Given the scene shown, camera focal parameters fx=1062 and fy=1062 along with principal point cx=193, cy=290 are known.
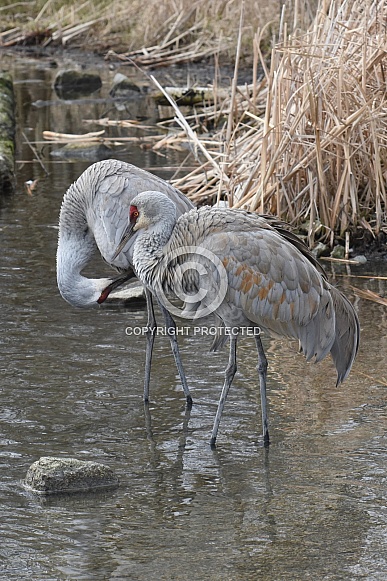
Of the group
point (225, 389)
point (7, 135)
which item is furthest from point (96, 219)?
point (7, 135)

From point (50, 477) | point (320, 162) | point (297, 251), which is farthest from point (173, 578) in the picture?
point (320, 162)

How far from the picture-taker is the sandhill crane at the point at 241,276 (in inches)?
191

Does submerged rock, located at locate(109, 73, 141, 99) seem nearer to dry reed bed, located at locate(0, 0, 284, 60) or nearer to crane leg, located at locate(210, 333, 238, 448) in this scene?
dry reed bed, located at locate(0, 0, 284, 60)

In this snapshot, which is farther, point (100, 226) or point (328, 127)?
point (328, 127)

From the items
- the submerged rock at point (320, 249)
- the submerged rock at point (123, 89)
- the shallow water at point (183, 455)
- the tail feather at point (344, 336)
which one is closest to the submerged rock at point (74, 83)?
the submerged rock at point (123, 89)

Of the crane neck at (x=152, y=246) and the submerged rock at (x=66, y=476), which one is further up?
the crane neck at (x=152, y=246)

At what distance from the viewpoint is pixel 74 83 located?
682 inches

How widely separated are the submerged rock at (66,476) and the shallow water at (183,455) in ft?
0.18

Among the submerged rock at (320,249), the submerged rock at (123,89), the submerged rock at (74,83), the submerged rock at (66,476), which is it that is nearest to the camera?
the submerged rock at (66,476)

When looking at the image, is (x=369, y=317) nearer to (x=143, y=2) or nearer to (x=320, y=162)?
(x=320, y=162)

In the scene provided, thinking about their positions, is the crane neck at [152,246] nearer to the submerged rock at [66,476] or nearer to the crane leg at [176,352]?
the crane leg at [176,352]

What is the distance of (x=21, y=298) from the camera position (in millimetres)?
7148

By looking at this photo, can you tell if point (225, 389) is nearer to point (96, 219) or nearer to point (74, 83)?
point (96, 219)

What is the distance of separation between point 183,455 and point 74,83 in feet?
43.5
